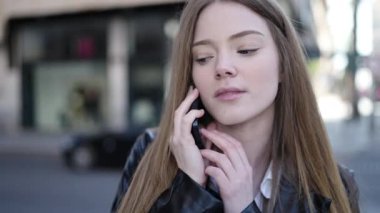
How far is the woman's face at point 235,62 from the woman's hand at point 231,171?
0.06 metres

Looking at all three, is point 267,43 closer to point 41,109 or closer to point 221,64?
point 221,64

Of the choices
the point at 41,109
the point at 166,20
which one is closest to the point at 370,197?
the point at 166,20

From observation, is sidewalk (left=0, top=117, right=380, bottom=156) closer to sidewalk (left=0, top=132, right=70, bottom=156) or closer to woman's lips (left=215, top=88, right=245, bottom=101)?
sidewalk (left=0, top=132, right=70, bottom=156)

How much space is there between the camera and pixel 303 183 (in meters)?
1.51

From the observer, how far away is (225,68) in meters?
1.49

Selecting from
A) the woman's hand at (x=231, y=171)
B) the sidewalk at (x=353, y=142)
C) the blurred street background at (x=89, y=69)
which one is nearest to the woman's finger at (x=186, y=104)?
the woman's hand at (x=231, y=171)

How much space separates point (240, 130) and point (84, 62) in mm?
21530

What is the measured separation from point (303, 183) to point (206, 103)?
0.35 metres

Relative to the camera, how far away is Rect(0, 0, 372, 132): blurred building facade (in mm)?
21516

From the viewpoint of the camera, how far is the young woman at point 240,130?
58.3 inches

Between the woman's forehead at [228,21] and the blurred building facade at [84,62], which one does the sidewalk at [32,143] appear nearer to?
the blurred building facade at [84,62]

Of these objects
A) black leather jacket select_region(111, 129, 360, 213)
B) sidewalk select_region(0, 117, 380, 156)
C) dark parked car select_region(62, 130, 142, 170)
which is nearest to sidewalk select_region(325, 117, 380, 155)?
sidewalk select_region(0, 117, 380, 156)

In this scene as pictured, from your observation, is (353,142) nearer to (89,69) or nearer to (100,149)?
(100,149)

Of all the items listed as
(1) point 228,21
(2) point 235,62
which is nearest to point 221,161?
(2) point 235,62
